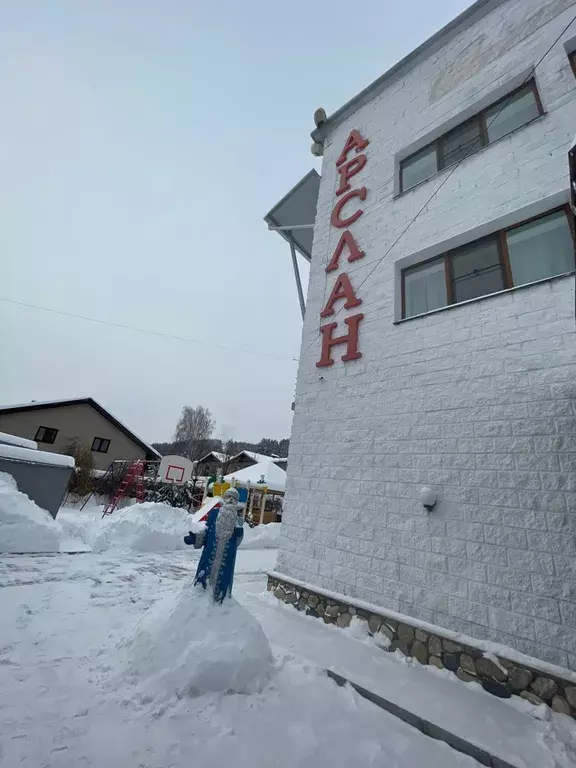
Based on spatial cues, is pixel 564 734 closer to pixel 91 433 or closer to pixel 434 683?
pixel 434 683

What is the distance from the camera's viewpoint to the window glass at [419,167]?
257 inches

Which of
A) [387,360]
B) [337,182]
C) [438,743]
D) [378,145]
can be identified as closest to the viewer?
[438,743]

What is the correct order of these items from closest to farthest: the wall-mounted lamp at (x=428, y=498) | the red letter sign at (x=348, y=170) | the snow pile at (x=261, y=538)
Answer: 1. the wall-mounted lamp at (x=428, y=498)
2. the red letter sign at (x=348, y=170)
3. the snow pile at (x=261, y=538)

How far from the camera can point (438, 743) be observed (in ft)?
8.64

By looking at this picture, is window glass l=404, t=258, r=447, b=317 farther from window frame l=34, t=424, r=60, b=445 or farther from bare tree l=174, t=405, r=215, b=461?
bare tree l=174, t=405, r=215, b=461

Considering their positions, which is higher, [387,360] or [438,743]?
[387,360]

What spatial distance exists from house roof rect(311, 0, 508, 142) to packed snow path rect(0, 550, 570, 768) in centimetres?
1076

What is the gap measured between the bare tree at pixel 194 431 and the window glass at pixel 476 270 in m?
42.1

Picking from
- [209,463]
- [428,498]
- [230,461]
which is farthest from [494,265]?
[209,463]

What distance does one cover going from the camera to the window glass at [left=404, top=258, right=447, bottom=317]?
5559 millimetres

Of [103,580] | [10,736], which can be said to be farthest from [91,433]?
[10,736]

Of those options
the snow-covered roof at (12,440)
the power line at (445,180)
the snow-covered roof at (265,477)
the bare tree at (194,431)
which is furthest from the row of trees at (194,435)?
the power line at (445,180)

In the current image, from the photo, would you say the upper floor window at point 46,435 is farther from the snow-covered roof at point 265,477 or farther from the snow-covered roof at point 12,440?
the snow-covered roof at point 265,477

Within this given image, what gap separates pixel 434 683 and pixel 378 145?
29.8 feet
